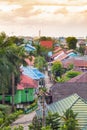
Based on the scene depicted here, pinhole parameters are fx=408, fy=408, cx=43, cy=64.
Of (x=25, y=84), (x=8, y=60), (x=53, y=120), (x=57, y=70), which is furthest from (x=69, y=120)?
(x=57, y=70)

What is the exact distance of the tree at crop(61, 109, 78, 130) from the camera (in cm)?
2694

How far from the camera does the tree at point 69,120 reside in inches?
1061

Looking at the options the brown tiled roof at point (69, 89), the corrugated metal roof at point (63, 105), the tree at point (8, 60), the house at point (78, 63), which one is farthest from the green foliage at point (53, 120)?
the house at point (78, 63)

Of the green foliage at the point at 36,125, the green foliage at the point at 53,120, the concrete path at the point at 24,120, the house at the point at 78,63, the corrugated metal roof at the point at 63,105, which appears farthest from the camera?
the house at the point at 78,63

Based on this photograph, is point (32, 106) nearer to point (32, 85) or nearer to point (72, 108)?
point (32, 85)

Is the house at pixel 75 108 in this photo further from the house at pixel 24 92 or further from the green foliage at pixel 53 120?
the house at pixel 24 92

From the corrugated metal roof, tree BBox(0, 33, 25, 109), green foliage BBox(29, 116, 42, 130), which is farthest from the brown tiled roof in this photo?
green foliage BBox(29, 116, 42, 130)

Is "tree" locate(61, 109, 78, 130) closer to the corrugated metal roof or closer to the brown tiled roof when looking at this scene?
the corrugated metal roof

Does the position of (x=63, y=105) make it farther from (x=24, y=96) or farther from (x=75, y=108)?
(x=24, y=96)

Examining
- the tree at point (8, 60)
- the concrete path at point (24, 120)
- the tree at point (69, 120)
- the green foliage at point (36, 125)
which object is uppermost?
the tree at point (8, 60)

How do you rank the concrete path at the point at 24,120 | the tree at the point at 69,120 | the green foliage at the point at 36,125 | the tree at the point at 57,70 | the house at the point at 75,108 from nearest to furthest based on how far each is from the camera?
the tree at the point at 69,120 < the green foliage at the point at 36,125 < the house at the point at 75,108 < the concrete path at the point at 24,120 < the tree at the point at 57,70

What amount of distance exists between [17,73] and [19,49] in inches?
107

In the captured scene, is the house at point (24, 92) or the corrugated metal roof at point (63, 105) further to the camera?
the house at point (24, 92)

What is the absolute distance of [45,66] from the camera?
3147 inches
